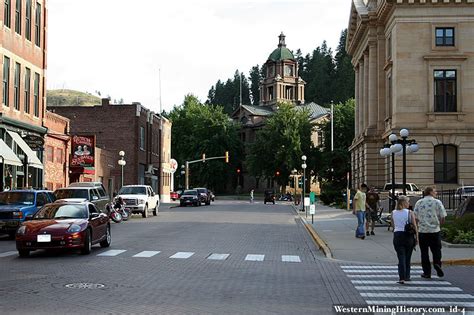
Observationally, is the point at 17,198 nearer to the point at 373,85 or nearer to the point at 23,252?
the point at 23,252

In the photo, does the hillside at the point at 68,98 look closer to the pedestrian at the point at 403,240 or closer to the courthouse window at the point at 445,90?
the courthouse window at the point at 445,90

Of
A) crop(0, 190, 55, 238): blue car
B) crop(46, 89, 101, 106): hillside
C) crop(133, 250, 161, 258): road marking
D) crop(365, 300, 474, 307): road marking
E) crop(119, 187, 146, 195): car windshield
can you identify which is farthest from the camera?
crop(46, 89, 101, 106): hillside

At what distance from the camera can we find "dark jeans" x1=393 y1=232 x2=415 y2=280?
1374 cm

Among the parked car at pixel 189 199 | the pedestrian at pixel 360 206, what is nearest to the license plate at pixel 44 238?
the pedestrian at pixel 360 206

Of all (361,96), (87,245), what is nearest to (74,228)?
(87,245)

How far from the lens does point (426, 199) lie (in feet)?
48.1

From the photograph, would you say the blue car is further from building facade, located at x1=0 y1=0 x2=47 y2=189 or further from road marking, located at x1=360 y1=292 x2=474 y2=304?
road marking, located at x1=360 y1=292 x2=474 y2=304

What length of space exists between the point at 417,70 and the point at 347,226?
74.7ft

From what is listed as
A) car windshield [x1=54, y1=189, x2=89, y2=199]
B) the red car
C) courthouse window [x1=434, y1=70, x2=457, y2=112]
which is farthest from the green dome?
the red car

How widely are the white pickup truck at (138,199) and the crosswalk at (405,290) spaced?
1070 inches

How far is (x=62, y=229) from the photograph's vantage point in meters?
18.1

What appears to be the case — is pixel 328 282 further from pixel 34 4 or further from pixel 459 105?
pixel 459 105

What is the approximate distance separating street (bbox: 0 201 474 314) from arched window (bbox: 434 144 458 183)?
32.3 meters

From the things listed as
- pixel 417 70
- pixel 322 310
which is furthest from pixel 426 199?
pixel 417 70
